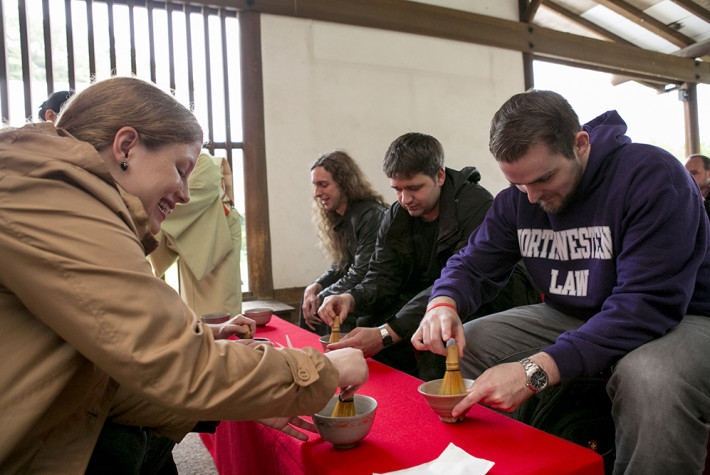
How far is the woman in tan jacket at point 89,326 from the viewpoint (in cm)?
79

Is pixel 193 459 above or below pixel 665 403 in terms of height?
below

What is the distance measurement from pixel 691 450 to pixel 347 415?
2.78 ft

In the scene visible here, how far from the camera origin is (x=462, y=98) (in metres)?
5.82

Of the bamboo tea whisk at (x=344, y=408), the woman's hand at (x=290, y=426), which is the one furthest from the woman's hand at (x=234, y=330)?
the bamboo tea whisk at (x=344, y=408)

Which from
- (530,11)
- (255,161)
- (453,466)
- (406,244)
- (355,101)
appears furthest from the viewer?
(530,11)

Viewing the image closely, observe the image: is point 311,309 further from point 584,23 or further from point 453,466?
point 584,23

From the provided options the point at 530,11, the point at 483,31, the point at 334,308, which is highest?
the point at 530,11

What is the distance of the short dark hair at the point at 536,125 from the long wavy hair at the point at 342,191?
173 cm

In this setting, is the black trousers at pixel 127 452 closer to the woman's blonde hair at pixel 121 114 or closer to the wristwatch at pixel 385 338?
the woman's blonde hair at pixel 121 114

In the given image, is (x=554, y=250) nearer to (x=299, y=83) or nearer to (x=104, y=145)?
(x=104, y=145)

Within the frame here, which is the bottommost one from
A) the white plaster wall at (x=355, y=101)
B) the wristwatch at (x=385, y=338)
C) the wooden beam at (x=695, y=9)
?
the wristwatch at (x=385, y=338)

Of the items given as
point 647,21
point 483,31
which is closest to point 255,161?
point 483,31

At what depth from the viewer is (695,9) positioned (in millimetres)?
6699

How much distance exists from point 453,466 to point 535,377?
403 mm
